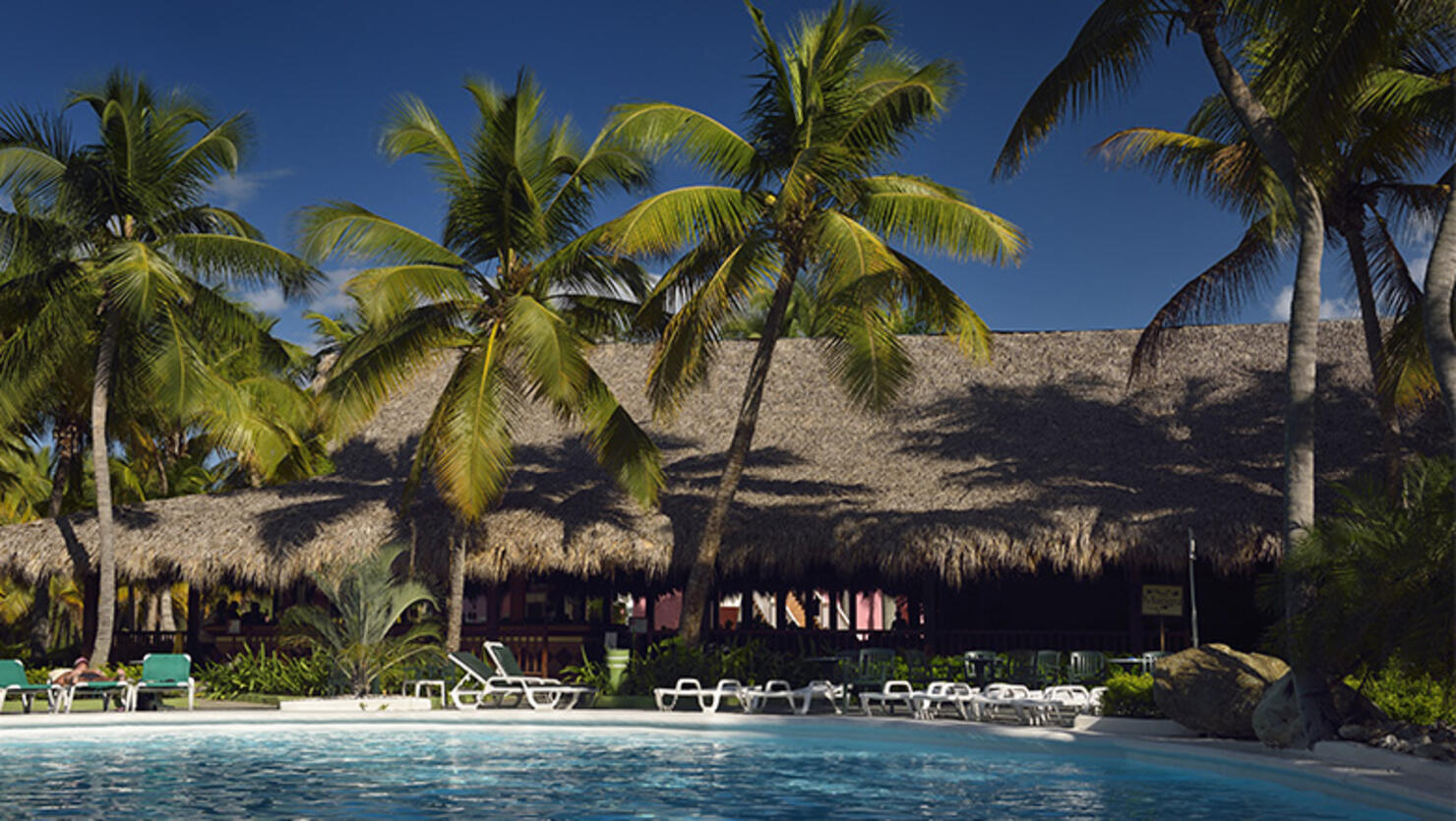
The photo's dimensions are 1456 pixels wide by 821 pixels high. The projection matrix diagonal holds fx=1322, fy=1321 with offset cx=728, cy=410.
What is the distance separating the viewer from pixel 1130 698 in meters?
12.1

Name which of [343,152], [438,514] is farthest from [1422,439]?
[343,152]

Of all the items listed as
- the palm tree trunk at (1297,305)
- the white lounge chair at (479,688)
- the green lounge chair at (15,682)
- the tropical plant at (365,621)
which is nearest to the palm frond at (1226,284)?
the palm tree trunk at (1297,305)

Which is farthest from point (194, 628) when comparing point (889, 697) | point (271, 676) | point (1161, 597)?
point (1161, 597)

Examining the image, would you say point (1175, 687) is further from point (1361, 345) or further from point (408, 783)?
point (1361, 345)

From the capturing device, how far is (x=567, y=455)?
20.6 meters

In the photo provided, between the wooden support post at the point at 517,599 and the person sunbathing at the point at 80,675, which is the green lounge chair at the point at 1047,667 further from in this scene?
the person sunbathing at the point at 80,675

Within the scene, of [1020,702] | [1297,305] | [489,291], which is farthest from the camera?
[489,291]

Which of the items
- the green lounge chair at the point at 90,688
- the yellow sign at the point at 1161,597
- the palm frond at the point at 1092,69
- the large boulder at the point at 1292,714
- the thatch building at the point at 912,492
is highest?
the palm frond at the point at 1092,69

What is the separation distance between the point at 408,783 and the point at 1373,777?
6.31 meters

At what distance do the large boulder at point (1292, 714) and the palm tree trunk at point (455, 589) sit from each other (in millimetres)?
9601

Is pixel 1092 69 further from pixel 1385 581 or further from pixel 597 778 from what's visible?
pixel 597 778

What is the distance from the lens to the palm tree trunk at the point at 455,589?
16406mm

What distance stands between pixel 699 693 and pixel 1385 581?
22.9ft

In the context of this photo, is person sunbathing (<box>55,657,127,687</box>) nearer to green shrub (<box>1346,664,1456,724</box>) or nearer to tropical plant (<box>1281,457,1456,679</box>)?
tropical plant (<box>1281,457,1456,679</box>)
